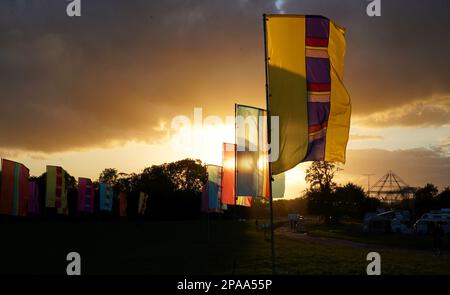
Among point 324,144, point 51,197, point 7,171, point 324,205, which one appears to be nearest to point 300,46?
point 324,144

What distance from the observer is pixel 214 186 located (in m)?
37.2

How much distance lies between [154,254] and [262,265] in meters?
7.93

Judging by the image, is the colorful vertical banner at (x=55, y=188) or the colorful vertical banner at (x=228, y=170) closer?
the colorful vertical banner at (x=228, y=170)

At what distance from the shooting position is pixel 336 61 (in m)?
16.1

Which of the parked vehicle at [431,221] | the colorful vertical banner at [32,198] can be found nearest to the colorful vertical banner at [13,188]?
the colorful vertical banner at [32,198]

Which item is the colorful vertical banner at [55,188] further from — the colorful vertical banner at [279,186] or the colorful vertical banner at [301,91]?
the colorful vertical banner at [301,91]

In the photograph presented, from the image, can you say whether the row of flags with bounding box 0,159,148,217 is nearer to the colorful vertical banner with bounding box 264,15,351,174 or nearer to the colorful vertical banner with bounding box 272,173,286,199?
the colorful vertical banner with bounding box 272,173,286,199

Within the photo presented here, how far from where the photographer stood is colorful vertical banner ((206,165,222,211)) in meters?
36.0

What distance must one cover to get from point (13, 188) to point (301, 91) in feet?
51.6

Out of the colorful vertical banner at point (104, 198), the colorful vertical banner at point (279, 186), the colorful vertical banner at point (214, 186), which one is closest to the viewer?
the colorful vertical banner at point (279, 186)

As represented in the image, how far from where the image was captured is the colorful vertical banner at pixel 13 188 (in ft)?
78.8

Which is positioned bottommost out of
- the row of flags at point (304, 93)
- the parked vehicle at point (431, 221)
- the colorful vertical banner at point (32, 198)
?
the parked vehicle at point (431, 221)

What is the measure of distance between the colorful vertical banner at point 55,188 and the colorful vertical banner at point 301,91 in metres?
19.8
